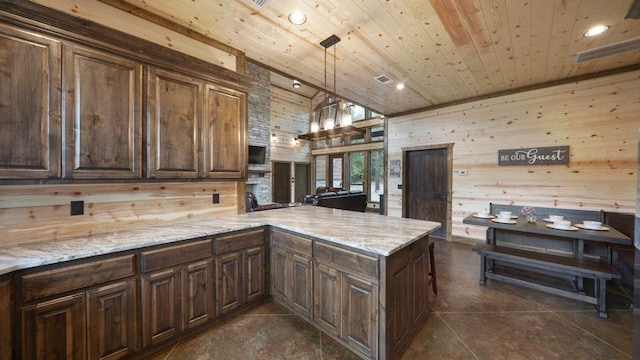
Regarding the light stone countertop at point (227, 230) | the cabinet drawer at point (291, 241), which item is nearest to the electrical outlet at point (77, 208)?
the light stone countertop at point (227, 230)

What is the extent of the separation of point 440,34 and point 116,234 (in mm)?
3633

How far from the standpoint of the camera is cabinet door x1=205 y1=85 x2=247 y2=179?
2305 millimetres

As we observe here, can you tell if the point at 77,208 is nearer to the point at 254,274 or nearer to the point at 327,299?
the point at 254,274

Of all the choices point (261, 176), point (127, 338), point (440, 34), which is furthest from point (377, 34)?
point (261, 176)

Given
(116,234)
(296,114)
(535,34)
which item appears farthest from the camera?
(296,114)

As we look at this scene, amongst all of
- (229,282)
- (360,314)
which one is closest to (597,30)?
(360,314)

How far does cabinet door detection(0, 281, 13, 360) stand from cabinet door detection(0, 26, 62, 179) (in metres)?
0.65

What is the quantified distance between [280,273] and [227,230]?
2.29 feet

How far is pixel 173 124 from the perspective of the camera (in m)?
2.08

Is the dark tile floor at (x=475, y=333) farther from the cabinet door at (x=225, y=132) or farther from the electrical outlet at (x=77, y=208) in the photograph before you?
the cabinet door at (x=225, y=132)

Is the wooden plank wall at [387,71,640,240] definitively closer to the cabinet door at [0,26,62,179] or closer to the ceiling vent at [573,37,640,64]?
the ceiling vent at [573,37,640,64]

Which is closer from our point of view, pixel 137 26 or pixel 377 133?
pixel 137 26

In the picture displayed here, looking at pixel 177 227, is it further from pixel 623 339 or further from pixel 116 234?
pixel 623 339

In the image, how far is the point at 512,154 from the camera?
13.2 ft
